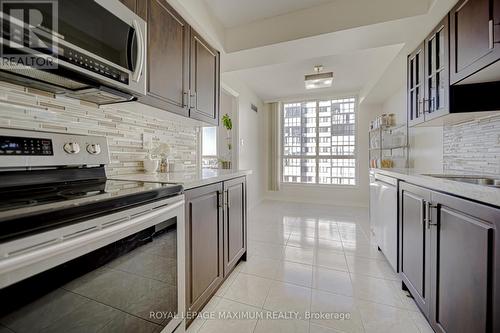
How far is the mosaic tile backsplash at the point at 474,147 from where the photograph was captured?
5.28ft

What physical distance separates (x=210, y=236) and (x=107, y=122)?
105 centimetres

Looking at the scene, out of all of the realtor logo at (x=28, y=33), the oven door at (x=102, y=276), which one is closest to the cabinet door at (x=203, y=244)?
the oven door at (x=102, y=276)

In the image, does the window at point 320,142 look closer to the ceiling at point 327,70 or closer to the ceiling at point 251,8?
the ceiling at point 327,70

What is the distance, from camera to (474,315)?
90 cm

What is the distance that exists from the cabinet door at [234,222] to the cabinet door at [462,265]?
1333 millimetres

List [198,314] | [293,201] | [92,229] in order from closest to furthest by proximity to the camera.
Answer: [92,229] < [198,314] < [293,201]

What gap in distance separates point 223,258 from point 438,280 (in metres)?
1.35

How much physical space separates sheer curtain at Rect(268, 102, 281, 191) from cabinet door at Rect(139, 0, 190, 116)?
12.2ft

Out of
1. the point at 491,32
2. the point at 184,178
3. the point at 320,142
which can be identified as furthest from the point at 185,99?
the point at 320,142

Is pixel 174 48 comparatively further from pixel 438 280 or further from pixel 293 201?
pixel 293 201

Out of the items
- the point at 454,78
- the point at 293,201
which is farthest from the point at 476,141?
the point at 293,201

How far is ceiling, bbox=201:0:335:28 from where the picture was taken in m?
1.94

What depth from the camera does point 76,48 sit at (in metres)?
0.91

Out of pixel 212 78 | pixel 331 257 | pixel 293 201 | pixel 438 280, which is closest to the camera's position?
pixel 438 280
